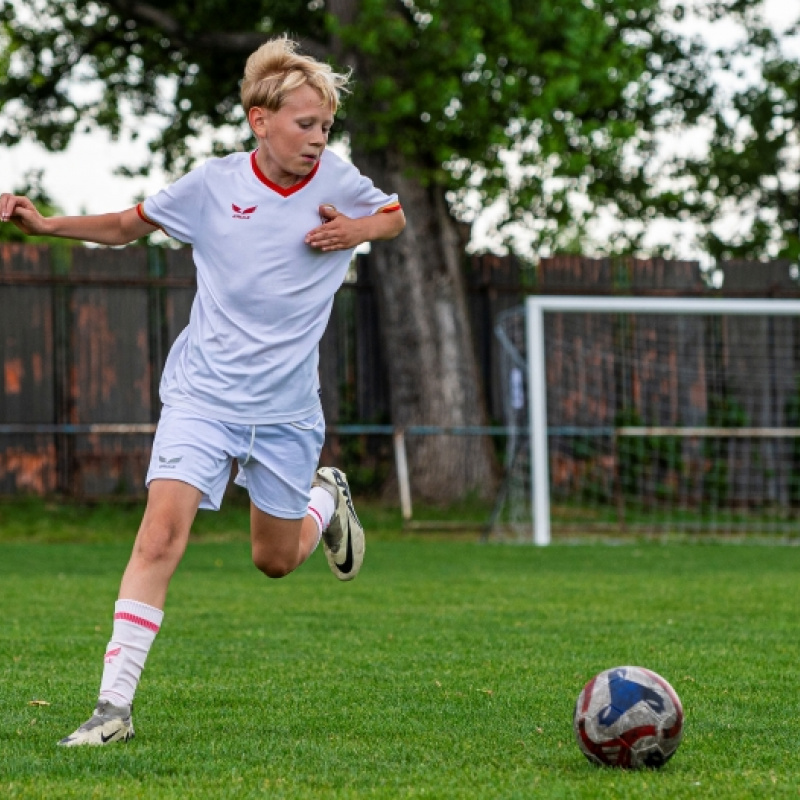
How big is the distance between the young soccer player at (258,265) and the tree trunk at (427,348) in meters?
11.4

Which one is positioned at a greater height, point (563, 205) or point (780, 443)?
point (563, 205)

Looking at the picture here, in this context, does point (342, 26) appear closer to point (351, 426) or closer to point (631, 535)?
point (351, 426)

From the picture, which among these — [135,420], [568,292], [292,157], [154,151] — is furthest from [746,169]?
[292,157]

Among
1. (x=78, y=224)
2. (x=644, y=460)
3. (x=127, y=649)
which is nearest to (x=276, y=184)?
(x=78, y=224)

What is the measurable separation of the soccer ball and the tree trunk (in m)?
12.4

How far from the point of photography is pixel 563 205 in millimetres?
16562

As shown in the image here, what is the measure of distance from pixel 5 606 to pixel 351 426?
27.7ft

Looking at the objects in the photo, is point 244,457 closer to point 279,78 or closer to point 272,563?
point 272,563

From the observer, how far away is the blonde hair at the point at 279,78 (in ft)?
16.0

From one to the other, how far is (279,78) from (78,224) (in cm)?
85

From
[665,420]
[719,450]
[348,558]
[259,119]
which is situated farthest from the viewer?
[719,450]

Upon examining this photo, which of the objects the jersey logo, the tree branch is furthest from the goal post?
the jersey logo

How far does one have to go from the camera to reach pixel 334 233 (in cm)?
495

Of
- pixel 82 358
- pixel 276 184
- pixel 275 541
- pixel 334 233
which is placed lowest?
pixel 275 541
